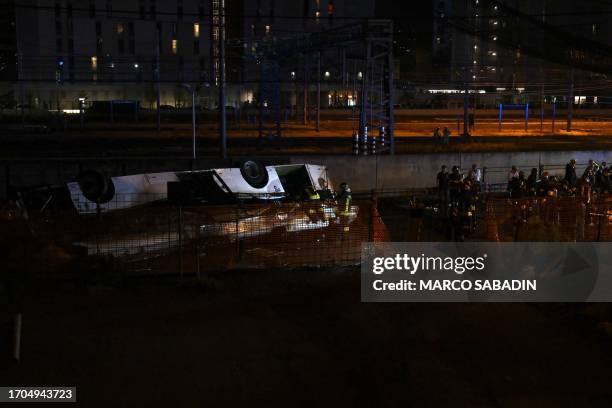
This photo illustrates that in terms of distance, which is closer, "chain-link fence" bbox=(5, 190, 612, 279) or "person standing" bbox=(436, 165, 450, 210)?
"chain-link fence" bbox=(5, 190, 612, 279)

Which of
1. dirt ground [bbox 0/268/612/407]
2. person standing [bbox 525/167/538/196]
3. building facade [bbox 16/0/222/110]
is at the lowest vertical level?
dirt ground [bbox 0/268/612/407]

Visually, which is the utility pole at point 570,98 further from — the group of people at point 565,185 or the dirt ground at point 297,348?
the dirt ground at point 297,348

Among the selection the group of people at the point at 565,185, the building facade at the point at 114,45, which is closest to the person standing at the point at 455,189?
the group of people at the point at 565,185

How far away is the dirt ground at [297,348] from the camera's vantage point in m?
5.94

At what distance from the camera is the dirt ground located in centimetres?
594

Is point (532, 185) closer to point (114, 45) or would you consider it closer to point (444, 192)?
point (444, 192)

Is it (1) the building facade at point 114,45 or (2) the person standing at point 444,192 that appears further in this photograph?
(1) the building facade at point 114,45

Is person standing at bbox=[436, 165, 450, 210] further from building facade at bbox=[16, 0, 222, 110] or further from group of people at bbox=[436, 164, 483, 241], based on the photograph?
building facade at bbox=[16, 0, 222, 110]

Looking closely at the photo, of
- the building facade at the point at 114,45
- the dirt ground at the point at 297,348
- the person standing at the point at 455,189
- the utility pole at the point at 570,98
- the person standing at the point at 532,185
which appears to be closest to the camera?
the dirt ground at the point at 297,348

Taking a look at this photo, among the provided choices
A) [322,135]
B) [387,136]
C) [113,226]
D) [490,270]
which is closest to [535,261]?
[490,270]

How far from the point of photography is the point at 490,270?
9273mm

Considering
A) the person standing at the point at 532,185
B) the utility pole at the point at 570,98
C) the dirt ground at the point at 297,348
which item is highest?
the utility pole at the point at 570,98

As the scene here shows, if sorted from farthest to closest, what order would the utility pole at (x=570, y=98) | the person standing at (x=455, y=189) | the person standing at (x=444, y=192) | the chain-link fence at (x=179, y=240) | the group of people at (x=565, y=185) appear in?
the utility pole at (x=570, y=98) < the group of people at (x=565, y=185) < the person standing at (x=444, y=192) < the person standing at (x=455, y=189) < the chain-link fence at (x=179, y=240)

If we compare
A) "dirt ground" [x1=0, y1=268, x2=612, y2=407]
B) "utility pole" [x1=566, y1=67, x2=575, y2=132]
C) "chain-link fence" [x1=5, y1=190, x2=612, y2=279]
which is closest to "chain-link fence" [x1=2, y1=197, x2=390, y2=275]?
"chain-link fence" [x1=5, y1=190, x2=612, y2=279]
